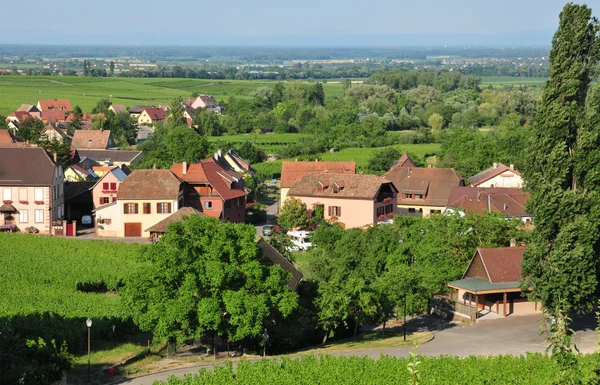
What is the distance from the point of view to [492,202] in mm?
57844

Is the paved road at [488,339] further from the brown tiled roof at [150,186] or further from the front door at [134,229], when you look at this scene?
the front door at [134,229]

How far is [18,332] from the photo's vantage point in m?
30.7

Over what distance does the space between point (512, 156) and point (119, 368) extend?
191 ft

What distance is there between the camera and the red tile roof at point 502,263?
133ft

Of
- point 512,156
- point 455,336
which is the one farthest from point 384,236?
point 512,156

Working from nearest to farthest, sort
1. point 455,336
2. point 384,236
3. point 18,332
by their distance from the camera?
point 18,332 → point 455,336 → point 384,236

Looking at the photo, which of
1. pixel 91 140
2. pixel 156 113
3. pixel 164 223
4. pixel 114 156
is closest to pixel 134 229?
pixel 164 223

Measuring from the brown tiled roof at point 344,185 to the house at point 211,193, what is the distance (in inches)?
148

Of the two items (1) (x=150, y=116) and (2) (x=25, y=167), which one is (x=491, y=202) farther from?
(1) (x=150, y=116)

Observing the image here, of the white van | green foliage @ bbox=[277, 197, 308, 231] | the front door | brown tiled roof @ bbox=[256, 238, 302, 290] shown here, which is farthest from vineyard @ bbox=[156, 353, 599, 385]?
green foliage @ bbox=[277, 197, 308, 231]

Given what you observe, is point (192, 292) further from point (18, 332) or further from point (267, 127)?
point (267, 127)

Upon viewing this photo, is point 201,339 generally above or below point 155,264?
below

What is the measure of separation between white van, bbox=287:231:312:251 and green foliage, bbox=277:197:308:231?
99 cm

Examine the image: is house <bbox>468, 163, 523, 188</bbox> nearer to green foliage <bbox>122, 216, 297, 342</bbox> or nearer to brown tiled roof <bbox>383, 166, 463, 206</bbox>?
brown tiled roof <bbox>383, 166, 463, 206</bbox>
